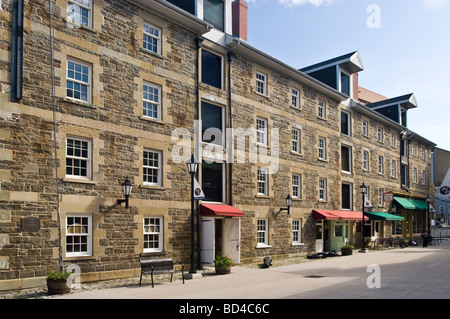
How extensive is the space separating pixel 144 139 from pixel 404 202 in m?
29.8

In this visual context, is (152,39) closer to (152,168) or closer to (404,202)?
(152,168)

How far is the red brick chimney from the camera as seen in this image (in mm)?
25109

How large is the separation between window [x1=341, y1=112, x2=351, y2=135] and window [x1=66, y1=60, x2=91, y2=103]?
21.0 metres

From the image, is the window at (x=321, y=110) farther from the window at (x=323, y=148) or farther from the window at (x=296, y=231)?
the window at (x=296, y=231)

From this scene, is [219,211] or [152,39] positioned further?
[219,211]

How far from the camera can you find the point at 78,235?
50.2ft

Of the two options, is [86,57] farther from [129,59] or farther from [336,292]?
[336,292]

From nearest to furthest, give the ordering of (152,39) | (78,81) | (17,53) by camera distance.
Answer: (17,53) < (78,81) < (152,39)

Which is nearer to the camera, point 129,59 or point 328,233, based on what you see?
point 129,59

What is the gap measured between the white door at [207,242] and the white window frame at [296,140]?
9.12m

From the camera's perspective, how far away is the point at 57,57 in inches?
596

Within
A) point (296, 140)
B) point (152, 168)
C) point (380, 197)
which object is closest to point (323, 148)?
point (296, 140)

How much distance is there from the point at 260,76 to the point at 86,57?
11.0 m
